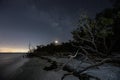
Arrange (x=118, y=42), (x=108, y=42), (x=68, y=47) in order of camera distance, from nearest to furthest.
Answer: (x=118, y=42)
(x=108, y=42)
(x=68, y=47)

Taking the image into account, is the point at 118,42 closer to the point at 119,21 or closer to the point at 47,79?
the point at 119,21

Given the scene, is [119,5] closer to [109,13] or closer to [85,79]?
[109,13]

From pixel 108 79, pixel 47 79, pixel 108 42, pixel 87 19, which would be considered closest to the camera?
pixel 108 79

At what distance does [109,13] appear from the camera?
82.9 ft

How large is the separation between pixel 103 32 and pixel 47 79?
33.8ft

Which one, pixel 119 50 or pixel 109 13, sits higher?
pixel 109 13

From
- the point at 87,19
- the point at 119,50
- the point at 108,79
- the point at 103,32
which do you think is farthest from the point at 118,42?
the point at 108,79

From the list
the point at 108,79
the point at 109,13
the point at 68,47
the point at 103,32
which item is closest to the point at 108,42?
the point at 109,13

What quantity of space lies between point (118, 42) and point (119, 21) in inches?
232

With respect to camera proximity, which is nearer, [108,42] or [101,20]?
[101,20]

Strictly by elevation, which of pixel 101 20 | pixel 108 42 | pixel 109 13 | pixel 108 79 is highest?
pixel 109 13

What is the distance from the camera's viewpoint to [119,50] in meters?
27.7

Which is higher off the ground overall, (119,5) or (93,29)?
(119,5)

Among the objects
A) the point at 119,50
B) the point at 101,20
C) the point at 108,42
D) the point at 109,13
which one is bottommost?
the point at 119,50
